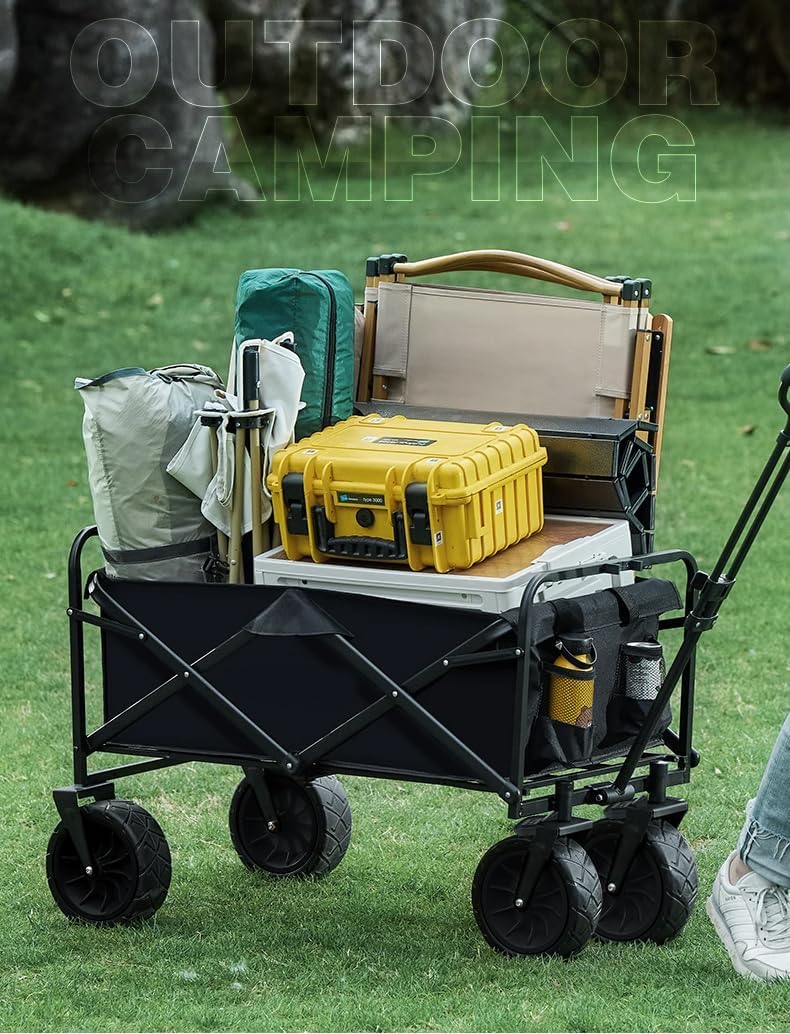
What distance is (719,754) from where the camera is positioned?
17.8 ft

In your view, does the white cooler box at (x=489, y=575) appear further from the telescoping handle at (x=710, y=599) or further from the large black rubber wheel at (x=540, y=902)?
the large black rubber wheel at (x=540, y=902)

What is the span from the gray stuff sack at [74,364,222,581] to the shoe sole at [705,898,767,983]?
1.36m

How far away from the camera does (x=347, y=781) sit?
526cm

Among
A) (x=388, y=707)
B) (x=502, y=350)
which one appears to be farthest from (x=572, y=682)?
(x=502, y=350)

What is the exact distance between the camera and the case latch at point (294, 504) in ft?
12.2


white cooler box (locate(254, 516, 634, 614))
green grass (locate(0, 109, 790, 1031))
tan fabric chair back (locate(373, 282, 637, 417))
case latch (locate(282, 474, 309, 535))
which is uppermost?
tan fabric chair back (locate(373, 282, 637, 417))

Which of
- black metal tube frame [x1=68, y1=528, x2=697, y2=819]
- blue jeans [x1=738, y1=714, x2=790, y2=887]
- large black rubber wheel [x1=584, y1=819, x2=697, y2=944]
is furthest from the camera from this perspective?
large black rubber wheel [x1=584, y1=819, x2=697, y2=944]

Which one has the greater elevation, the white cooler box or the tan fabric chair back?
the tan fabric chair back

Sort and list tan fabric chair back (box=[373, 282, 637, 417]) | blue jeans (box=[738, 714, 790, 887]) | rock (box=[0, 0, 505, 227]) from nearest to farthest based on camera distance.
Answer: blue jeans (box=[738, 714, 790, 887]), tan fabric chair back (box=[373, 282, 637, 417]), rock (box=[0, 0, 505, 227])

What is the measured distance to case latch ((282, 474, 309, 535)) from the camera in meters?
3.72

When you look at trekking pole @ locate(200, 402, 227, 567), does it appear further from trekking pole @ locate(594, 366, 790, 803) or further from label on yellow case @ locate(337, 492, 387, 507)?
trekking pole @ locate(594, 366, 790, 803)

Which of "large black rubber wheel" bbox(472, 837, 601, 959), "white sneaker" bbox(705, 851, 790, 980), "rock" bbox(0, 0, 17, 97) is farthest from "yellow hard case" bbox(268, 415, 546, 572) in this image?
"rock" bbox(0, 0, 17, 97)

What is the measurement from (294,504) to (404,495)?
0.27 metres

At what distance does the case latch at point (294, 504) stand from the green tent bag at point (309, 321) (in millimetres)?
299
